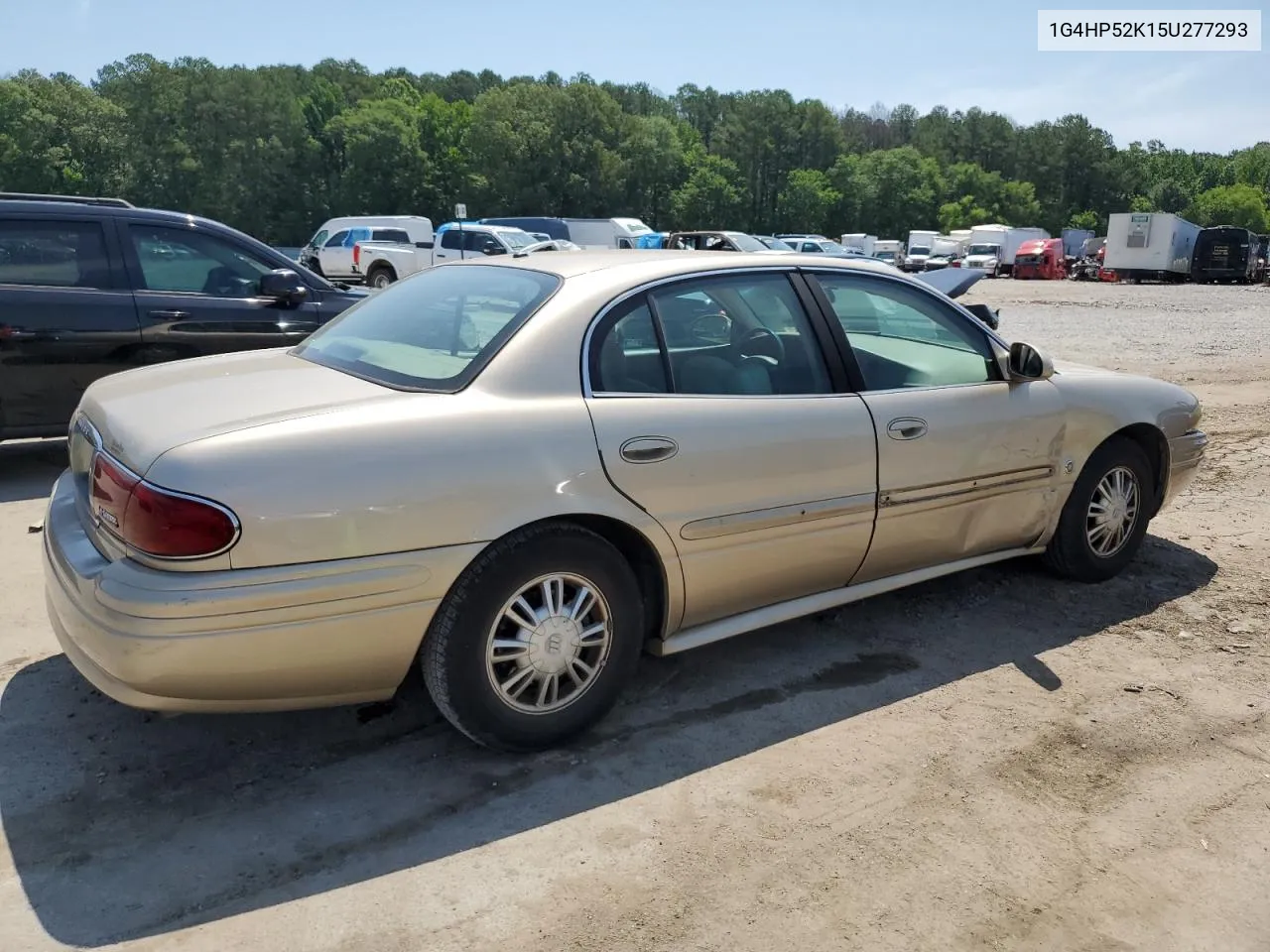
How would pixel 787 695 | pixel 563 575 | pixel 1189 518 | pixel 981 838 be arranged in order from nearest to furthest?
1. pixel 981 838
2. pixel 563 575
3. pixel 787 695
4. pixel 1189 518

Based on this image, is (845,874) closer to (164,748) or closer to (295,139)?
(164,748)

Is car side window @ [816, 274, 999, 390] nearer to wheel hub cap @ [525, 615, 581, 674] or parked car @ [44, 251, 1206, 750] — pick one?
parked car @ [44, 251, 1206, 750]

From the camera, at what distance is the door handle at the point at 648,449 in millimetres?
3086

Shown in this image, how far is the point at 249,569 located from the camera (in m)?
2.56

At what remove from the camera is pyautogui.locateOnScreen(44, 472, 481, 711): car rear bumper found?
2539mm

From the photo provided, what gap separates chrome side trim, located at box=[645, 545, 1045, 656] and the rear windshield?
1.13m

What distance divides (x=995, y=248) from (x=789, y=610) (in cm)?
5337

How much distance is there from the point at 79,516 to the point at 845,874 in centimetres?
249

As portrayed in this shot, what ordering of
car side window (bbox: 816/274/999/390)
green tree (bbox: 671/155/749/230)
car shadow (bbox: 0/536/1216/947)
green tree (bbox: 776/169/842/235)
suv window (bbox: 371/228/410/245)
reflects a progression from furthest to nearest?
green tree (bbox: 776/169/842/235) < green tree (bbox: 671/155/749/230) < suv window (bbox: 371/228/410/245) < car side window (bbox: 816/274/999/390) < car shadow (bbox: 0/536/1216/947)

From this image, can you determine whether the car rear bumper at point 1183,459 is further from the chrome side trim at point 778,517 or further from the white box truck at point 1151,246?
the white box truck at point 1151,246

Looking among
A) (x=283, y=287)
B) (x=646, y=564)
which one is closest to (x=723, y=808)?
(x=646, y=564)

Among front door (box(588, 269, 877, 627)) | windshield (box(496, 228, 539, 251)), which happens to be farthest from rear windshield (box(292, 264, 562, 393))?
windshield (box(496, 228, 539, 251))

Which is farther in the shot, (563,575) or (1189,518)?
(1189,518)

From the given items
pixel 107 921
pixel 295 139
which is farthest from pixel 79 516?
pixel 295 139
